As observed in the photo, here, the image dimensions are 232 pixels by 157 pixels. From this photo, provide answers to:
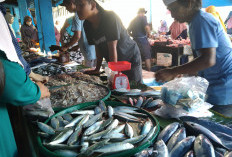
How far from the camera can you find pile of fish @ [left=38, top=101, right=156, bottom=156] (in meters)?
1.19

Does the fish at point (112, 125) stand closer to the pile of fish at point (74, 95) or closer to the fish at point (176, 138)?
the fish at point (176, 138)

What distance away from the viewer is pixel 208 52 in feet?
7.15

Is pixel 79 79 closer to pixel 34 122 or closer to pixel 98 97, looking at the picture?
pixel 98 97

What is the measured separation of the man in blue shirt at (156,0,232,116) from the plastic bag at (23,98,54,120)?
4.74 ft

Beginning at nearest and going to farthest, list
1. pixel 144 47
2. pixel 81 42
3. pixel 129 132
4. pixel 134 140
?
pixel 134 140, pixel 129 132, pixel 81 42, pixel 144 47

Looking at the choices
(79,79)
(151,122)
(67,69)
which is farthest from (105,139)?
(67,69)

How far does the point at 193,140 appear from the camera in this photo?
49.6 inches

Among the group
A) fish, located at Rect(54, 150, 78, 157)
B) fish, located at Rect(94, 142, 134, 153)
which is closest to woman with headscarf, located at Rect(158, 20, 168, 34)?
fish, located at Rect(94, 142, 134, 153)

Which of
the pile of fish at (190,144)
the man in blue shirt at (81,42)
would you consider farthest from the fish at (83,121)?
the man in blue shirt at (81,42)

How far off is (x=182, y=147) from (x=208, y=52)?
140cm

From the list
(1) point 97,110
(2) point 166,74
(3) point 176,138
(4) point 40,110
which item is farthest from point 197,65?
(4) point 40,110

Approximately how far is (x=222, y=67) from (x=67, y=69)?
2884 millimetres

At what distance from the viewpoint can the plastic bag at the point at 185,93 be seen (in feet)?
5.58

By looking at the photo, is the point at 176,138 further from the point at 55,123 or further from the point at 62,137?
the point at 55,123
